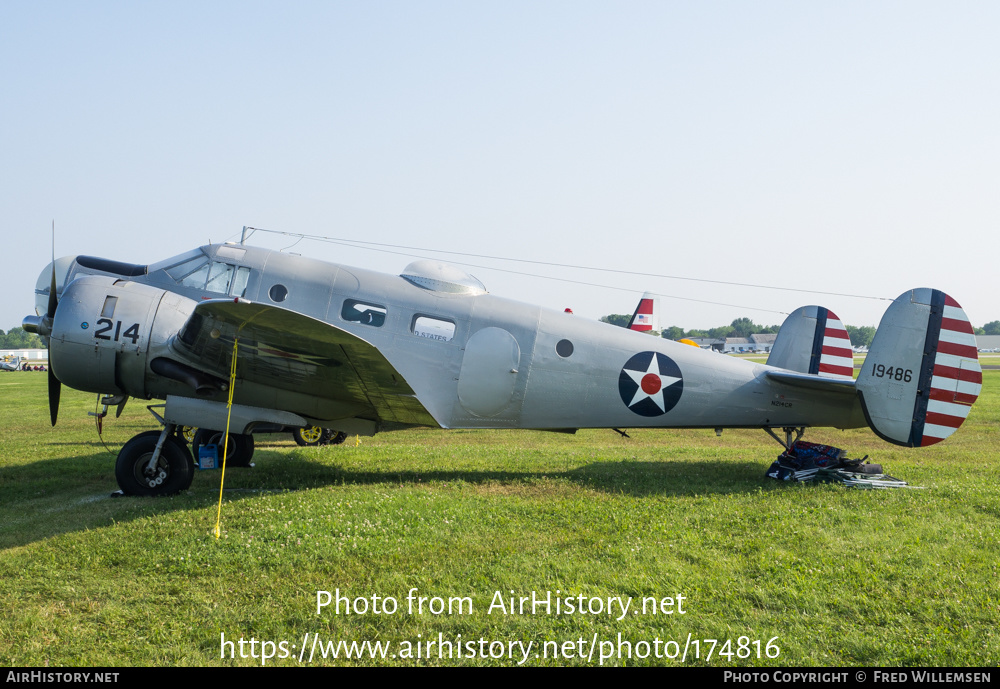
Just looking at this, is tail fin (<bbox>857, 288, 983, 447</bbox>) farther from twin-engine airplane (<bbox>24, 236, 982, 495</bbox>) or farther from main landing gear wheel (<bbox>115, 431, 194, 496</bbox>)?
main landing gear wheel (<bbox>115, 431, 194, 496</bbox>)

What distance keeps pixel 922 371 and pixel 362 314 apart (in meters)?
7.21

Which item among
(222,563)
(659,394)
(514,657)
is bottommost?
(222,563)

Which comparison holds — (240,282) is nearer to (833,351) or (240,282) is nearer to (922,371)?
(922,371)

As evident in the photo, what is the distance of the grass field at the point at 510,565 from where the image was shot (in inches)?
158

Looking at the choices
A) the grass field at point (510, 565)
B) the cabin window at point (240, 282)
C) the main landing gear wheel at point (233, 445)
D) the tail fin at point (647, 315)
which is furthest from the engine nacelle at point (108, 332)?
the tail fin at point (647, 315)

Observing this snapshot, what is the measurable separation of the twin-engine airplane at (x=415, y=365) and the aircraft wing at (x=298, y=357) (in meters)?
0.03

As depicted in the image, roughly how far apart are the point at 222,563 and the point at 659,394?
19.1ft

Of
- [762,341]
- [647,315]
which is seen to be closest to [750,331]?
Answer: [762,341]

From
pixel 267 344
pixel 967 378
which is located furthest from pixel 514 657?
pixel 967 378

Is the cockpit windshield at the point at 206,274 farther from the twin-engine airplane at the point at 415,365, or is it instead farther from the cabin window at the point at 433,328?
the cabin window at the point at 433,328

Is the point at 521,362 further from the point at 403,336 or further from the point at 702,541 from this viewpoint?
the point at 702,541

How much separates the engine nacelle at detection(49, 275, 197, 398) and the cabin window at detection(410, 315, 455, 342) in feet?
9.51

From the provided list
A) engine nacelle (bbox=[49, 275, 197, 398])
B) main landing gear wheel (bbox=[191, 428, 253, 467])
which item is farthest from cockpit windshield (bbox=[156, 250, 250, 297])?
main landing gear wheel (bbox=[191, 428, 253, 467])

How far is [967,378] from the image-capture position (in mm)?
8070
